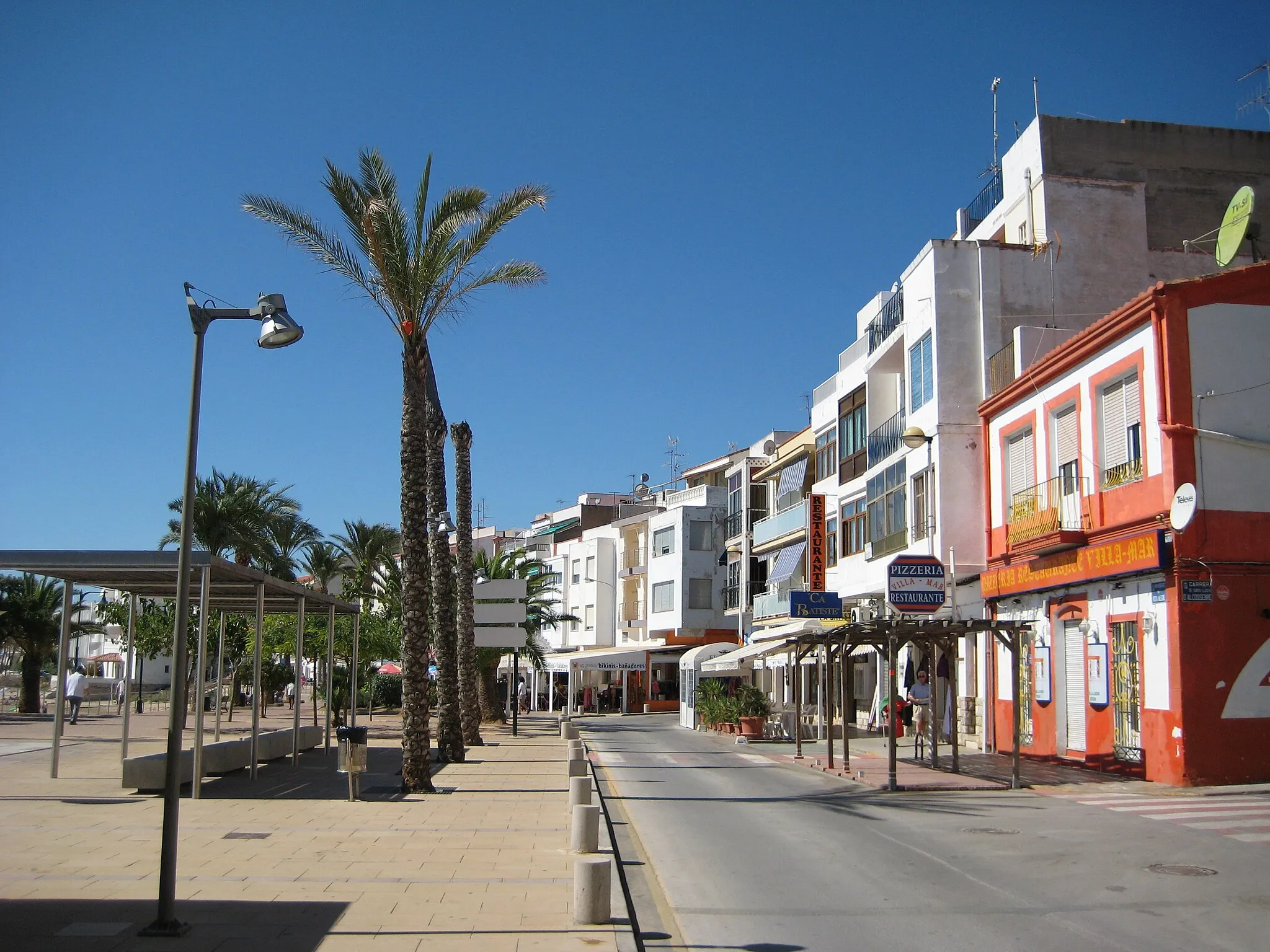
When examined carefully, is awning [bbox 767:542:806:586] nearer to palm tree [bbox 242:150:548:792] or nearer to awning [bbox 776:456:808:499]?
awning [bbox 776:456:808:499]

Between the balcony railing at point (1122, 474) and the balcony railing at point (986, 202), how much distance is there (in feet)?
49.8

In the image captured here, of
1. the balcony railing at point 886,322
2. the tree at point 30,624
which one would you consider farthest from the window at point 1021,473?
the tree at point 30,624

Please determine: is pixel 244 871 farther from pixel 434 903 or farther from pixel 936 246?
pixel 936 246

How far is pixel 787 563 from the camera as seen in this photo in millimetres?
45938

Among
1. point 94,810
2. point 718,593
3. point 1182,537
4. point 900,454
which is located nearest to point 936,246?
point 900,454

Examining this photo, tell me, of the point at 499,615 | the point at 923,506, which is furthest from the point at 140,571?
the point at 923,506

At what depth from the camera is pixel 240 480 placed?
132ft

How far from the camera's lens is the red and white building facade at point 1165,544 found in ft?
60.5

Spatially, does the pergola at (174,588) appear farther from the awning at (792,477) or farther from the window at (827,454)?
the awning at (792,477)

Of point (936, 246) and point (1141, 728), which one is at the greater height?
point (936, 246)

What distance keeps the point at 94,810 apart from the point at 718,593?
5257 cm

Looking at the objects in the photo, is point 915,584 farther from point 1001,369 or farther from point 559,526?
point 559,526

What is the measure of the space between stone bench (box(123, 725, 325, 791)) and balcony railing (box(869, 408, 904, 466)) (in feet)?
56.5

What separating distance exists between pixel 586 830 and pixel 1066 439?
15.8 meters
